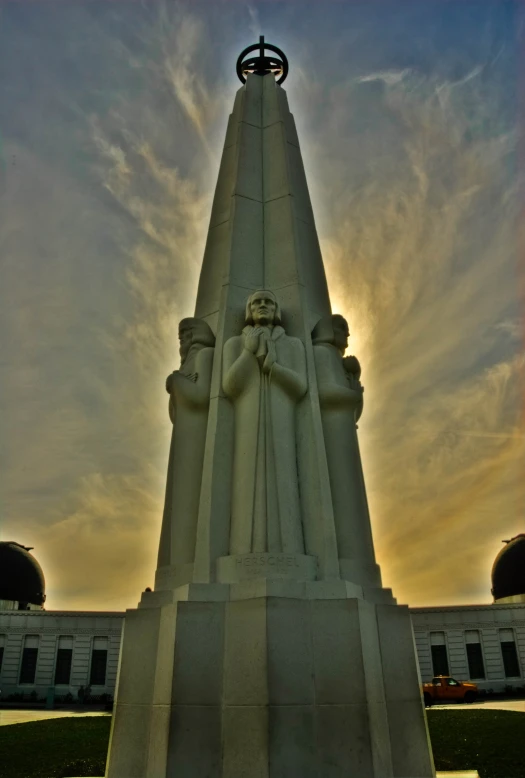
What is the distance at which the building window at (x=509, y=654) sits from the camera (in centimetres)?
4806

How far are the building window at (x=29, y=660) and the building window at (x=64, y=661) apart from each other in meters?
1.87

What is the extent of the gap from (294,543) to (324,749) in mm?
2302

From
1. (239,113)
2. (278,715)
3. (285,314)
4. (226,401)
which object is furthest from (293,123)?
(278,715)

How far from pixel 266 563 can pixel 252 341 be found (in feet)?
10.5

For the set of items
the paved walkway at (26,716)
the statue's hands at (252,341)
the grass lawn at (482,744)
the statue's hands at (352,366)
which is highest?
the statue's hands at (352,366)

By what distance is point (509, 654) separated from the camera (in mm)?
48469

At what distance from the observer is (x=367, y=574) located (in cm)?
824

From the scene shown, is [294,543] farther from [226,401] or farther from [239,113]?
[239,113]

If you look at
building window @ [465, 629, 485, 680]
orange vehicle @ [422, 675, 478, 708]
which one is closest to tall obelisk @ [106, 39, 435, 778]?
orange vehicle @ [422, 675, 478, 708]

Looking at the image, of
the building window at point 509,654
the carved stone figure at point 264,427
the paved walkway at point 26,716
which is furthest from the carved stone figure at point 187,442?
the building window at point 509,654

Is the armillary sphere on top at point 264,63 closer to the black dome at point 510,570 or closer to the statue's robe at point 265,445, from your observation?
the statue's robe at point 265,445

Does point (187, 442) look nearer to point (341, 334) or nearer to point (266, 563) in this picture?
point (266, 563)

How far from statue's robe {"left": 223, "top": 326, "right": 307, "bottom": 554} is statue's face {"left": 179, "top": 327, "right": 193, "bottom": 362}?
1.03 m

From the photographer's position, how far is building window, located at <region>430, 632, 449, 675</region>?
4903cm
